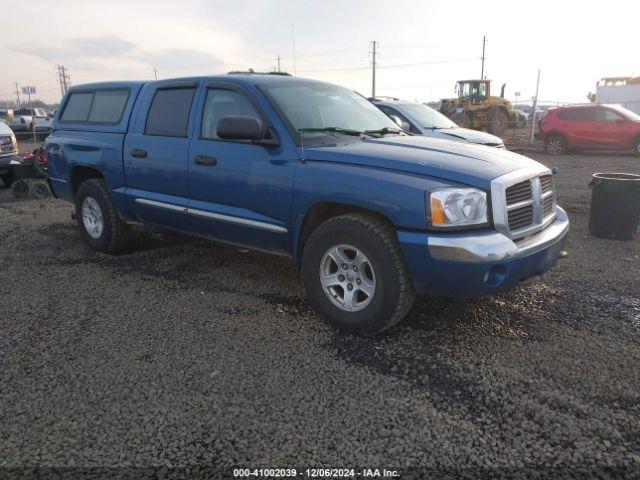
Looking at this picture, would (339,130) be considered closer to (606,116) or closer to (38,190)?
(38,190)

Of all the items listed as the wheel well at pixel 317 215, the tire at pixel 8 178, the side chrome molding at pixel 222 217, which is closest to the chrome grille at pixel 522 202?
the wheel well at pixel 317 215

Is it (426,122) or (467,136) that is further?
(426,122)

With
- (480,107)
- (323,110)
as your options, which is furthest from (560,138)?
(323,110)

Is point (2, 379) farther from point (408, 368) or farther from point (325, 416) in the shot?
point (408, 368)

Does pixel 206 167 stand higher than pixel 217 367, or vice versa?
pixel 206 167

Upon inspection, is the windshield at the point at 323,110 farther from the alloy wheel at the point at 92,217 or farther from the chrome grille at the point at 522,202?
the alloy wheel at the point at 92,217

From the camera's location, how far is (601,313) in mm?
3971

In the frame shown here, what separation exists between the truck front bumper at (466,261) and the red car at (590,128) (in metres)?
15.2

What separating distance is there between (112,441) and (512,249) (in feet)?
8.20

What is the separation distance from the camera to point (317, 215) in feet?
12.5

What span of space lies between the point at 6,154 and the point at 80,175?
6.43 m

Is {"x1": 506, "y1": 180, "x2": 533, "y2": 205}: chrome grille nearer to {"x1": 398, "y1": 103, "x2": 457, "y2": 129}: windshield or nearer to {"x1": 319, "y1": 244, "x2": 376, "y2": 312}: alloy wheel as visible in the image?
{"x1": 319, "y1": 244, "x2": 376, "y2": 312}: alloy wheel

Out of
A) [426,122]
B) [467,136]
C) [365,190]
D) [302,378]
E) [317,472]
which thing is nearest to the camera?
[317,472]

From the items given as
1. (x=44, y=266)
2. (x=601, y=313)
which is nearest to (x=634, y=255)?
(x=601, y=313)
